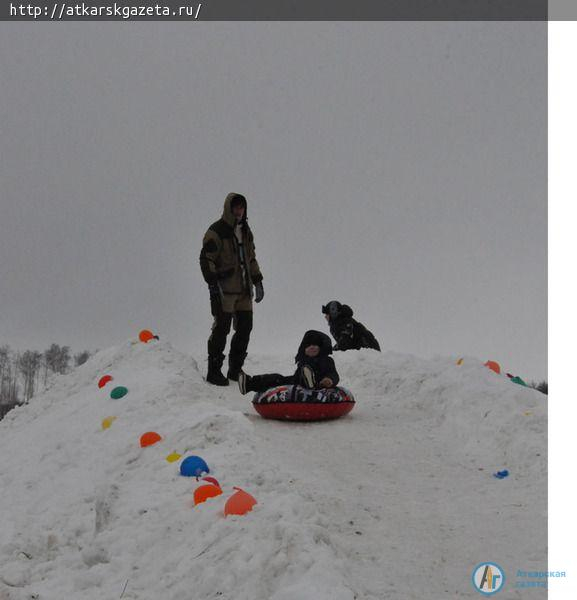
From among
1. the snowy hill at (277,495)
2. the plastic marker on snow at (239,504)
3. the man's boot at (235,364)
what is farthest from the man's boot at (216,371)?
the plastic marker on snow at (239,504)

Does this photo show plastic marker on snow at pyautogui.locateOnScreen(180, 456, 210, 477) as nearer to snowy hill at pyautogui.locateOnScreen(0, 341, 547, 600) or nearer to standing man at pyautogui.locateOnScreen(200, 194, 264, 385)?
snowy hill at pyautogui.locateOnScreen(0, 341, 547, 600)

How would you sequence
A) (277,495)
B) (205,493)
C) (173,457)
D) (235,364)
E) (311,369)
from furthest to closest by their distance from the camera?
(235,364)
(311,369)
(173,457)
(205,493)
(277,495)

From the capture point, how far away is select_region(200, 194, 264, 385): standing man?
8.83 meters

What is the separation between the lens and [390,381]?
9.32m

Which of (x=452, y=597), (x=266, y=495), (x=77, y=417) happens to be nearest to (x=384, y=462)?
(x=266, y=495)

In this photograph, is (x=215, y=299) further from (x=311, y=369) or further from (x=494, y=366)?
(x=494, y=366)

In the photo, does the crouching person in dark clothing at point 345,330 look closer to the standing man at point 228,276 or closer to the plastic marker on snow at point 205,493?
the standing man at point 228,276

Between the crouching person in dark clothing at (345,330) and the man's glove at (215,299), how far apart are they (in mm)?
3929

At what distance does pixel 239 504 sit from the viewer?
3.69 m

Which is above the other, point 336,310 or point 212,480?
point 336,310

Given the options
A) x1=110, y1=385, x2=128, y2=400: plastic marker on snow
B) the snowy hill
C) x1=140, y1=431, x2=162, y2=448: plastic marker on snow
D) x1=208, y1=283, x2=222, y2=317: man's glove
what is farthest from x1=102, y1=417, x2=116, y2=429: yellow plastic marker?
x1=208, y1=283, x2=222, y2=317: man's glove

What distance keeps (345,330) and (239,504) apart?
891 cm

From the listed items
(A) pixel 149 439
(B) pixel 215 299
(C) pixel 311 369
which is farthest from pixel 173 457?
(B) pixel 215 299

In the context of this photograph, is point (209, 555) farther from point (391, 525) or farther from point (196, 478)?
point (391, 525)
